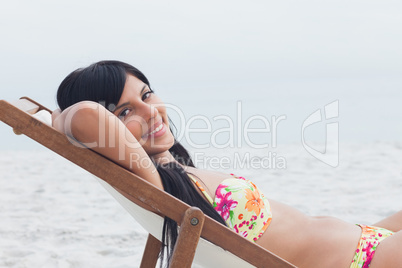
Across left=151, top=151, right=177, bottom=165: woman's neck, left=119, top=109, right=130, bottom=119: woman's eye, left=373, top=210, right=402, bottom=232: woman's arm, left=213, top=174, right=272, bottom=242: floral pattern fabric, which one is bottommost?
left=373, top=210, right=402, bottom=232: woman's arm

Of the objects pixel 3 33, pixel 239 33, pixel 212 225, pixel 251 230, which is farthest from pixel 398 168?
pixel 239 33

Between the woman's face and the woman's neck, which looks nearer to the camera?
the woman's face

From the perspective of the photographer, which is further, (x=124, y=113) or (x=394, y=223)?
(x=394, y=223)

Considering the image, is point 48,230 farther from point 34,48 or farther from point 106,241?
point 34,48

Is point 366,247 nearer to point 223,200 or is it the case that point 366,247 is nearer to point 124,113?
point 223,200

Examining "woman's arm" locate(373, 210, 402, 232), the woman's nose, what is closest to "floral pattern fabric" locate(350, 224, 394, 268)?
"woman's arm" locate(373, 210, 402, 232)

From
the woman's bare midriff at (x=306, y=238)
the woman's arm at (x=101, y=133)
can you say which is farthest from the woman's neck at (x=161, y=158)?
the woman's arm at (x=101, y=133)

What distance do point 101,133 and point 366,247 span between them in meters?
1.12

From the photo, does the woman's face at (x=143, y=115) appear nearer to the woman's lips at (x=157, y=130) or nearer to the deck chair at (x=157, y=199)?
the woman's lips at (x=157, y=130)

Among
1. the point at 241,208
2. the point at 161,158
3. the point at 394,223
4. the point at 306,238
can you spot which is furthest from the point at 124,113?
the point at 394,223

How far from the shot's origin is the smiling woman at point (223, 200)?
1930mm

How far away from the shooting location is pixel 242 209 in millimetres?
2012

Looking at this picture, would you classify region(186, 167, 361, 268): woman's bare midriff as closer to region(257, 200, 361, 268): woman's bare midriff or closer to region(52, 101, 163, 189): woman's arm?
region(257, 200, 361, 268): woman's bare midriff

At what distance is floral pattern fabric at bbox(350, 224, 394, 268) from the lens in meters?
1.95
